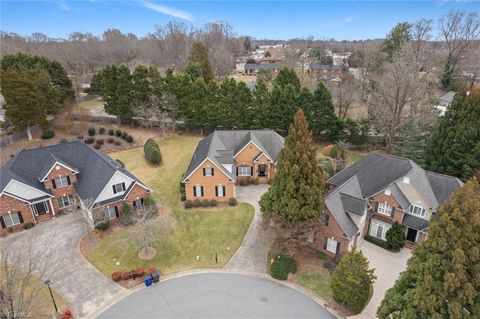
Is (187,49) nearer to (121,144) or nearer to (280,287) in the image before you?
(121,144)

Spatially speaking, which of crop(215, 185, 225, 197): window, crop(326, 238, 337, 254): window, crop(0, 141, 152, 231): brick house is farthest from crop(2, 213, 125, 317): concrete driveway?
crop(326, 238, 337, 254): window

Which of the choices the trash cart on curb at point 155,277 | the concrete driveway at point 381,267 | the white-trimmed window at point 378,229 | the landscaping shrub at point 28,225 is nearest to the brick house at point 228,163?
the trash cart on curb at point 155,277

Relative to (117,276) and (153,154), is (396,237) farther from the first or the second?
(153,154)

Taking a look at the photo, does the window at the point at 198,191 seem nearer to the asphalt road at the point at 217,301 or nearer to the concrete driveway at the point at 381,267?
the asphalt road at the point at 217,301

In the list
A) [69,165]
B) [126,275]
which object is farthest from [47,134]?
→ [126,275]

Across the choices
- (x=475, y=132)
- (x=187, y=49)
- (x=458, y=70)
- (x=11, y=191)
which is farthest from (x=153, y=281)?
(x=187, y=49)
